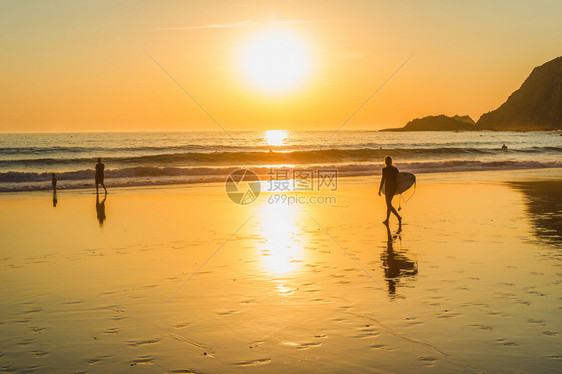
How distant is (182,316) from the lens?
758 cm

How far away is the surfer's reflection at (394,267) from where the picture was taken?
9312 millimetres

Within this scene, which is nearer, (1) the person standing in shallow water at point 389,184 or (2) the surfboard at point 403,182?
(1) the person standing in shallow water at point 389,184

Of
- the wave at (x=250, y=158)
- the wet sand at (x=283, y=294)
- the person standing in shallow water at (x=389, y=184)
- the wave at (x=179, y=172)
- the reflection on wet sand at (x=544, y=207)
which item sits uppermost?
the wave at (x=250, y=158)

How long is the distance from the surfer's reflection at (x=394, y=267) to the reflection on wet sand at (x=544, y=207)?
4.09 m

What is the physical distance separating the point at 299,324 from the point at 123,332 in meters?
2.34

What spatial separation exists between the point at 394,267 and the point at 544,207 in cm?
1168

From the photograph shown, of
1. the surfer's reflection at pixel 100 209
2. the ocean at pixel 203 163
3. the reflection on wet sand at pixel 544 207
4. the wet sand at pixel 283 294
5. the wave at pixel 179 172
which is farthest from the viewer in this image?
the ocean at pixel 203 163

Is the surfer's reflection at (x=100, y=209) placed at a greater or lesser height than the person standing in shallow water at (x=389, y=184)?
lesser

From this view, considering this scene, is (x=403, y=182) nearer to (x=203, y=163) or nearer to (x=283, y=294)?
(x=283, y=294)

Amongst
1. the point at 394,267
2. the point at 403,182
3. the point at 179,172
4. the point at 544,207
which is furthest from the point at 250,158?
the point at 394,267

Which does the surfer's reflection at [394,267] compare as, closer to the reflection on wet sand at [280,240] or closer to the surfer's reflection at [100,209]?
the reflection on wet sand at [280,240]

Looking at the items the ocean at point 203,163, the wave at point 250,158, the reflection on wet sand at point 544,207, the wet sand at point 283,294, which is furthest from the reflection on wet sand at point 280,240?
the wave at point 250,158

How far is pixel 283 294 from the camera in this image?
28.0 ft

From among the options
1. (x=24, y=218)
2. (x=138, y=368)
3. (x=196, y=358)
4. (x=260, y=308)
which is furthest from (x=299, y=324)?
(x=24, y=218)
